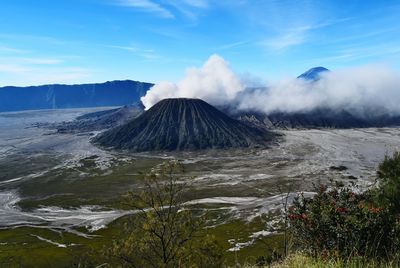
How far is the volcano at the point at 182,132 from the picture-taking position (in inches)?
5157

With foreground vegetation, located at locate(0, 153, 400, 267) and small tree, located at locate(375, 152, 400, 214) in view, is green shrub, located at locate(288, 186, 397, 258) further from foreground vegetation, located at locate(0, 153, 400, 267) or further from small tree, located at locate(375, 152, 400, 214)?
small tree, located at locate(375, 152, 400, 214)

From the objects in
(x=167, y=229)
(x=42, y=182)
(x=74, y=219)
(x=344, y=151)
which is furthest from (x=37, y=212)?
(x=344, y=151)

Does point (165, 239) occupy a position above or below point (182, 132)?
below

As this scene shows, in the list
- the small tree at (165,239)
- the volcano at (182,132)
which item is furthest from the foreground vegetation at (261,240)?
the volcano at (182,132)

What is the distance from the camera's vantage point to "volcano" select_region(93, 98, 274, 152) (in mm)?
131000

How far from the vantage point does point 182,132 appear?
456ft

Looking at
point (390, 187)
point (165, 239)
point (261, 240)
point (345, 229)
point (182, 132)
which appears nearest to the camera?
point (345, 229)

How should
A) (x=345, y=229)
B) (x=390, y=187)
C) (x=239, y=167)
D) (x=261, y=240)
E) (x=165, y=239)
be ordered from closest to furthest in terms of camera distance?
1. (x=345, y=229)
2. (x=261, y=240)
3. (x=165, y=239)
4. (x=390, y=187)
5. (x=239, y=167)

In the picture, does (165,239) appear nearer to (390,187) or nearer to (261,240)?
(261,240)

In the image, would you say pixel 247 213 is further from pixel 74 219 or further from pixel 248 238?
pixel 74 219

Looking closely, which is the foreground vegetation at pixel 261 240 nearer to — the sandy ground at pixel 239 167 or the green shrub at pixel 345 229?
the green shrub at pixel 345 229

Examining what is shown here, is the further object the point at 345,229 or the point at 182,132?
the point at 182,132

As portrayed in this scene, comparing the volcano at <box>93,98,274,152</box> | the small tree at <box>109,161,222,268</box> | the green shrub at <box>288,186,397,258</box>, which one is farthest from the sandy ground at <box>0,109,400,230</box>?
the green shrub at <box>288,186,397,258</box>

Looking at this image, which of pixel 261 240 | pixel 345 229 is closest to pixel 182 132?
pixel 261 240
